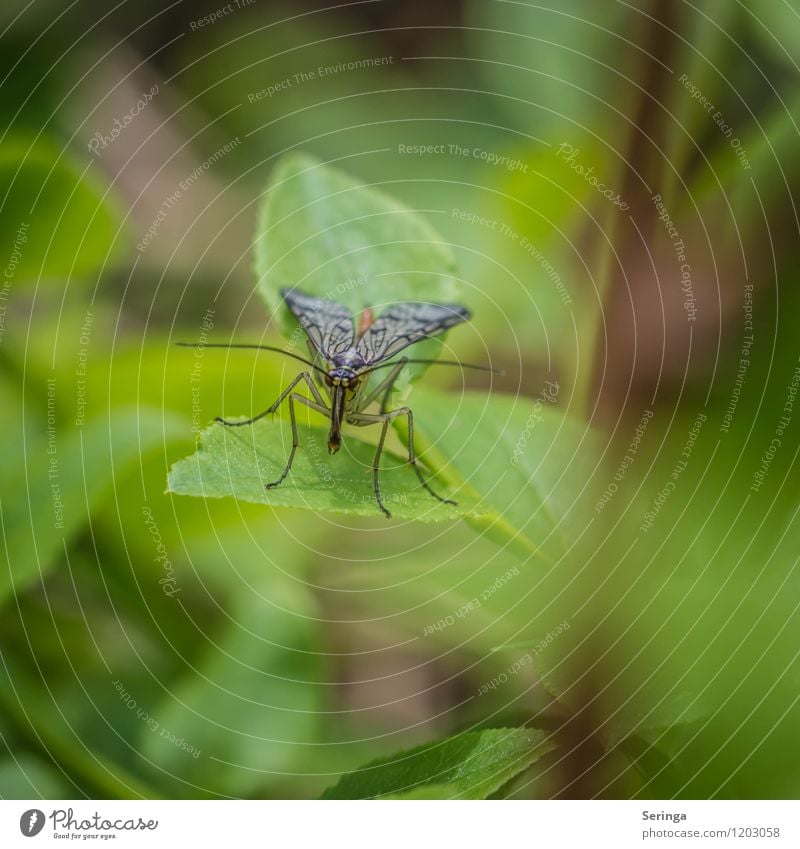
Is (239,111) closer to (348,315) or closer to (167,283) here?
(167,283)

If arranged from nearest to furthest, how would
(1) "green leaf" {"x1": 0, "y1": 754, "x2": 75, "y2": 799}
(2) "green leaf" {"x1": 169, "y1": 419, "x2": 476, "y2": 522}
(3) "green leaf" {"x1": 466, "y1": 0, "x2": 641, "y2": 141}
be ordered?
(2) "green leaf" {"x1": 169, "y1": 419, "x2": 476, "y2": 522} < (1) "green leaf" {"x1": 0, "y1": 754, "x2": 75, "y2": 799} < (3) "green leaf" {"x1": 466, "y1": 0, "x2": 641, "y2": 141}

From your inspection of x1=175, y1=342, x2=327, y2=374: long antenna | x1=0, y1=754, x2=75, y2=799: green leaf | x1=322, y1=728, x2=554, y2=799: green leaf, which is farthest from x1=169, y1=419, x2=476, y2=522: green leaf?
x1=0, y1=754, x2=75, y2=799: green leaf

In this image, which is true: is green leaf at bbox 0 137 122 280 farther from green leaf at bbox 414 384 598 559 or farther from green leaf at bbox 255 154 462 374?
green leaf at bbox 414 384 598 559

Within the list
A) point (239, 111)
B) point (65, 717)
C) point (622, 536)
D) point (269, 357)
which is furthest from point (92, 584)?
point (239, 111)

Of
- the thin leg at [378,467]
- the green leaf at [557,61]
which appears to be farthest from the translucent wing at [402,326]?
the green leaf at [557,61]

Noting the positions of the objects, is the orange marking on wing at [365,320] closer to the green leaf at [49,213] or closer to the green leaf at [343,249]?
the green leaf at [343,249]
